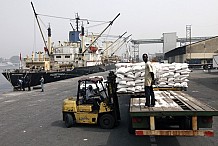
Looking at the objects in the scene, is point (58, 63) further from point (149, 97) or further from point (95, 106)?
point (149, 97)

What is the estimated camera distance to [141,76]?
929 centimetres

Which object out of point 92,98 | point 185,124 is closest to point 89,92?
point 92,98

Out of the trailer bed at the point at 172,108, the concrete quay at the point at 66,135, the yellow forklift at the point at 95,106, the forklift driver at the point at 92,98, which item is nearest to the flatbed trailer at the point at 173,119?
the trailer bed at the point at 172,108

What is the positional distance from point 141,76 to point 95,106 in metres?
1.94

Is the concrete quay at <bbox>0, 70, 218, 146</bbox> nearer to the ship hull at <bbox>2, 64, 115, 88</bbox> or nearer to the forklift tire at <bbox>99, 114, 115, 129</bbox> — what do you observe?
the forklift tire at <bbox>99, 114, 115, 129</bbox>

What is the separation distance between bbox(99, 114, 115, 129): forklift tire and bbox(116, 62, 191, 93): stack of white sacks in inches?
37.4

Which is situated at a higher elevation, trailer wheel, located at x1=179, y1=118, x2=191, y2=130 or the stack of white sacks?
the stack of white sacks

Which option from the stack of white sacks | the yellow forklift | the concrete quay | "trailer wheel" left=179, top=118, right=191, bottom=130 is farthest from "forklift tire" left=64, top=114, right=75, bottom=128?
"trailer wheel" left=179, top=118, right=191, bottom=130

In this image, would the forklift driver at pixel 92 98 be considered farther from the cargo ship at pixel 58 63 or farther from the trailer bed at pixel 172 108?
the cargo ship at pixel 58 63

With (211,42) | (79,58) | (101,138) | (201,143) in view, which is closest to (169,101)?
(201,143)

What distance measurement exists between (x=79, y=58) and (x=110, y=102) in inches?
1566

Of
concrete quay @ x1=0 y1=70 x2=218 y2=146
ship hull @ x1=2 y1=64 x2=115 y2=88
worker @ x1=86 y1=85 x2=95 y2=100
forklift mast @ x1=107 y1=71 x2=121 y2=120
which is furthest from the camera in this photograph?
ship hull @ x1=2 y1=64 x2=115 y2=88

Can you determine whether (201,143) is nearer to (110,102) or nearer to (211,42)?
(110,102)

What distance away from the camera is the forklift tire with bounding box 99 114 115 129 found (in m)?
8.96
